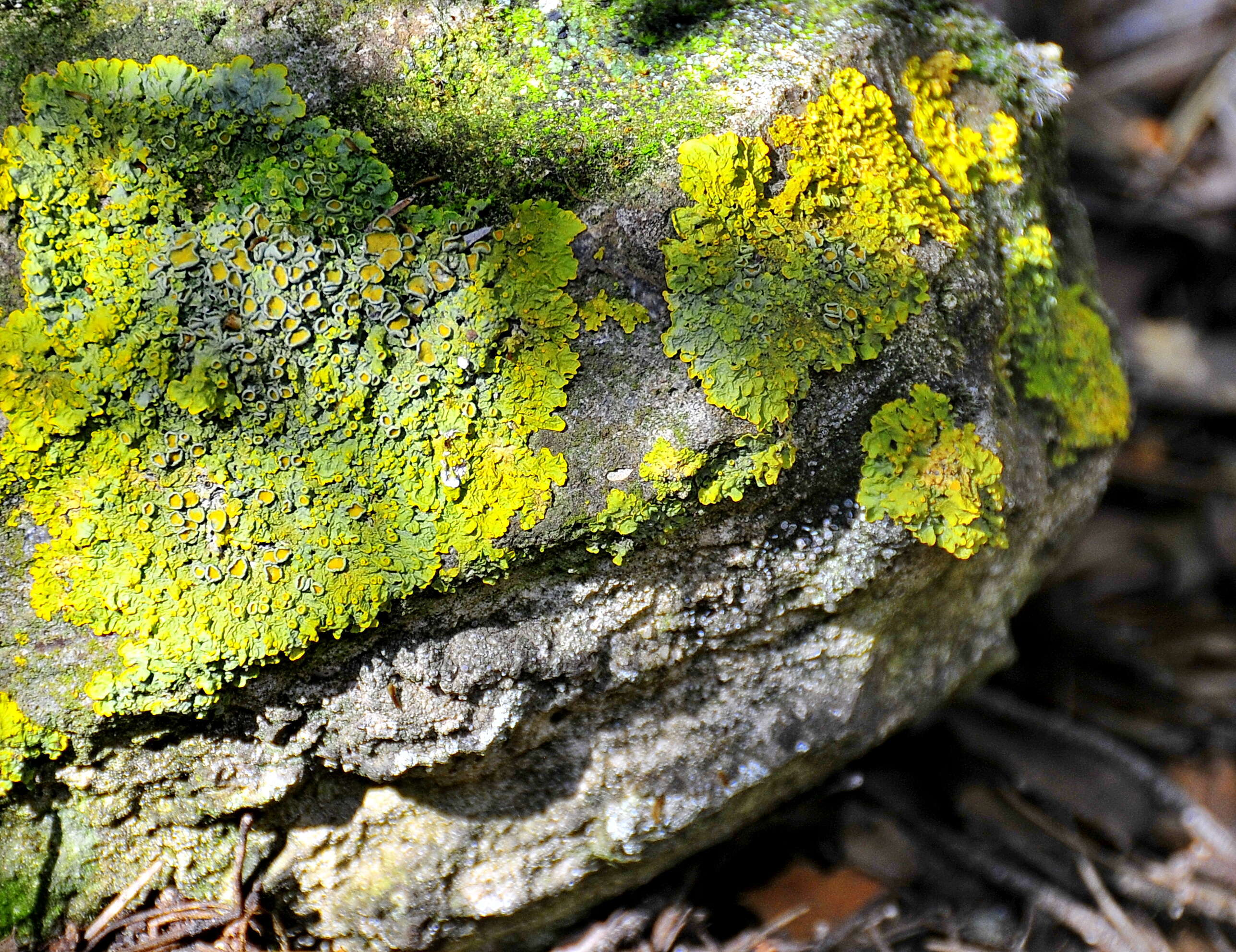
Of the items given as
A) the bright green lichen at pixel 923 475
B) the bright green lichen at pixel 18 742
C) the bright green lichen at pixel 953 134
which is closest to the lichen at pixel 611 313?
the bright green lichen at pixel 923 475

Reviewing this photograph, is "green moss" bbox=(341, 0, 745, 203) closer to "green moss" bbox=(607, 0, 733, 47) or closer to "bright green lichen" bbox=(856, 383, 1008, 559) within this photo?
"green moss" bbox=(607, 0, 733, 47)

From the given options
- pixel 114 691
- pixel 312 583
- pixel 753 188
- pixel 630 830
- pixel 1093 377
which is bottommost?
pixel 630 830

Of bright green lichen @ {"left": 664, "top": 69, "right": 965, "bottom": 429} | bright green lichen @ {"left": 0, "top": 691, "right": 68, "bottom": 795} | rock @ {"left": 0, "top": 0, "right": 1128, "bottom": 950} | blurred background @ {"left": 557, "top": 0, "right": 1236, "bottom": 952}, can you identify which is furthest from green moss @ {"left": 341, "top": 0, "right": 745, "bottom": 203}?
blurred background @ {"left": 557, "top": 0, "right": 1236, "bottom": 952}

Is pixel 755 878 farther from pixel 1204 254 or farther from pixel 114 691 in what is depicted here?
pixel 1204 254

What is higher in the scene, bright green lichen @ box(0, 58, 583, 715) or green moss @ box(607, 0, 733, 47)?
green moss @ box(607, 0, 733, 47)


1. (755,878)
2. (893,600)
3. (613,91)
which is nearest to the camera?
(613,91)

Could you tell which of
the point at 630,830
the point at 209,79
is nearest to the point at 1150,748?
the point at 630,830

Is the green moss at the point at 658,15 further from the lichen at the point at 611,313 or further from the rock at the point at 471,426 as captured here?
the lichen at the point at 611,313
